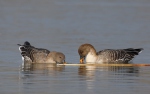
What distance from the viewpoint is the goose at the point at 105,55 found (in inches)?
671

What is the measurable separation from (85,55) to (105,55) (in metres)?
0.56

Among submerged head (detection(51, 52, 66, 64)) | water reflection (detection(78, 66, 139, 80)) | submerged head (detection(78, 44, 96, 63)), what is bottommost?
water reflection (detection(78, 66, 139, 80))

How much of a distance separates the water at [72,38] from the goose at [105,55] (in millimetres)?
216

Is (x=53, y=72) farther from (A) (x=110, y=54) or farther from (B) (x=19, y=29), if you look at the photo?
(B) (x=19, y=29)

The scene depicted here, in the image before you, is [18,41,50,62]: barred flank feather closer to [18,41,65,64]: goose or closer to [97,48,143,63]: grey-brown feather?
[18,41,65,64]: goose

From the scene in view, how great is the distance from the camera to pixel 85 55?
1702 centimetres

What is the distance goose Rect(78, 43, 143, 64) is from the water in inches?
8.5

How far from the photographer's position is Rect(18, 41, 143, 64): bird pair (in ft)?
53.7

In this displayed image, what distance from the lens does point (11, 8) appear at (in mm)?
30188

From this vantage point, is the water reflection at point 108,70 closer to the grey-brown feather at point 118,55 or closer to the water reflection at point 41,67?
the water reflection at point 41,67

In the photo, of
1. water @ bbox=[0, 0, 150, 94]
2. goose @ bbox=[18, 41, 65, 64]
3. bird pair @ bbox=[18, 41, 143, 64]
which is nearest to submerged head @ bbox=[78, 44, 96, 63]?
bird pair @ bbox=[18, 41, 143, 64]

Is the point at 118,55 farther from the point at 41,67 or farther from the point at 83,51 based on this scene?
the point at 41,67

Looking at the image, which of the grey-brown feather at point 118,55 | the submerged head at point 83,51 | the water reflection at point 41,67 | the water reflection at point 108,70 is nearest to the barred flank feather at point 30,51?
the water reflection at point 41,67

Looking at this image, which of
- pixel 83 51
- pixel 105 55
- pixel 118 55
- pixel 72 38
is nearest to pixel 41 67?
pixel 83 51
